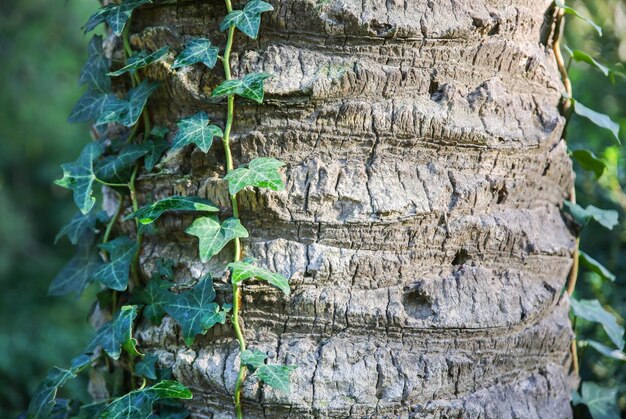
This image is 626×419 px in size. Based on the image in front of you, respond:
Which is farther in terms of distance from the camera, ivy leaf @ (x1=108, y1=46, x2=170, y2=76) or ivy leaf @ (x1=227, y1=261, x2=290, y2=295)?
ivy leaf @ (x1=108, y1=46, x2=170, y2=76)

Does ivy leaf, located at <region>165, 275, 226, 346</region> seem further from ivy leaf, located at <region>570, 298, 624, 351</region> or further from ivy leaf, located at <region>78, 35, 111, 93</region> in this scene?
ivy leaf, located at <region>570, 298, 624, 351</region>

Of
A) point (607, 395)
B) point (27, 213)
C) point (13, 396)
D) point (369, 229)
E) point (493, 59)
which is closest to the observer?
point (369, 229)

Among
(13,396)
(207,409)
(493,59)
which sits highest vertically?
(493,59)

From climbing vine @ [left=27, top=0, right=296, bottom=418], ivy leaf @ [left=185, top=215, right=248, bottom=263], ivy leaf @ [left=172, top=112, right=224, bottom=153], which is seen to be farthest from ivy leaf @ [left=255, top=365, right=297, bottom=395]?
ivy leaf @ [left=172, top=112, right=224, bottom=153]

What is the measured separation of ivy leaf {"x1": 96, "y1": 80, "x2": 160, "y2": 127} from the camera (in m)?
1.44

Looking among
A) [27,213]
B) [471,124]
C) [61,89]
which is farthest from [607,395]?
[27,213]

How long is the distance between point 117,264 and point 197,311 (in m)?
0.27

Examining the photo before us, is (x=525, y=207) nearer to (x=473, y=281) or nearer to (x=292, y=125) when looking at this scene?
(x=473, y=281)

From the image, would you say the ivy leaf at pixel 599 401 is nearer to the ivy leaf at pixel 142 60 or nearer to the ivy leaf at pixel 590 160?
the ivy leaf at pixel 590 160

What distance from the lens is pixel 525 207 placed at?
1.49 metres

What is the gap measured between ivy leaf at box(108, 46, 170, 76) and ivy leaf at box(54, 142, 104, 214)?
9.6 inches

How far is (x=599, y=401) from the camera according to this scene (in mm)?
1676

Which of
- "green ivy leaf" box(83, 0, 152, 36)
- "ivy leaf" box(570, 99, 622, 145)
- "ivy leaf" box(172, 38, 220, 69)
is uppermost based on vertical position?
"green ivy leaf" box(83, 0, 152, 36)

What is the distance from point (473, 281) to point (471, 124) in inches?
13.0
